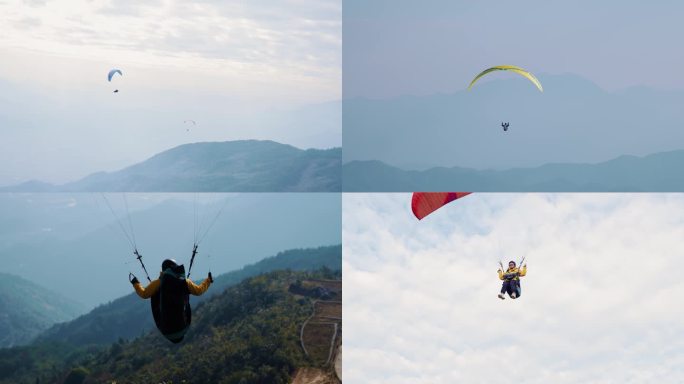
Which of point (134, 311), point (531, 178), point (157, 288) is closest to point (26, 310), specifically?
point (134, 311)

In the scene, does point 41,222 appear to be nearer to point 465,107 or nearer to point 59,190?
point 59,190

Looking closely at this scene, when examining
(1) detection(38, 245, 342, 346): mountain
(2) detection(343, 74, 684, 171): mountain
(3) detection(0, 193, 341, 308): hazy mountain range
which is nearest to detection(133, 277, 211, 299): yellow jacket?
(1) detection(38, 245, 342, 346): mountain

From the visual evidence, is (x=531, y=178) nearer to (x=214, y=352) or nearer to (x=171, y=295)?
(x=214, y=352)

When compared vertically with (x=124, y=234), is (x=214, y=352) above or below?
below

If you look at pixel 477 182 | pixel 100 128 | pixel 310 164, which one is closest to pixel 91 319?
pixel 100 128

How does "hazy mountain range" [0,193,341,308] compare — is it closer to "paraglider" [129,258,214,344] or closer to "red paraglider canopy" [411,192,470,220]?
"red paraglider canopy" [411,192,470,220]

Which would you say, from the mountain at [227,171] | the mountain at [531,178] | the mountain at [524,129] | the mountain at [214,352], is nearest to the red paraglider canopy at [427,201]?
the mountain at [214,352]
